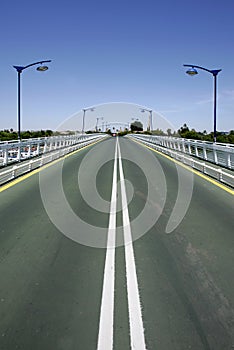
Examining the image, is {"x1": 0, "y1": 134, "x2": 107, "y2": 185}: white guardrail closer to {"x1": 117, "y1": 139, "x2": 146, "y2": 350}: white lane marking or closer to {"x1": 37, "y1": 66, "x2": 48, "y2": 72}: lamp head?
{"x1": 37, "y1": 66, "x2": 48, "y2": 72}: lamp head

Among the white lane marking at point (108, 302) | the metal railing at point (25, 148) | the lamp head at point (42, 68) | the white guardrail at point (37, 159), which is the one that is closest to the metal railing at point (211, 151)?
the white guardrail at point (37, 159)

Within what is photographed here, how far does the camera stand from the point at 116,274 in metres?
4.62

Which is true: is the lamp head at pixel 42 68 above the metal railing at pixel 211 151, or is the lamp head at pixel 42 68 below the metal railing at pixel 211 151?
above

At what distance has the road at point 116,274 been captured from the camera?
3.27 metres

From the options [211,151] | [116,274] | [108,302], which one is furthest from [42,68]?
[108,302]

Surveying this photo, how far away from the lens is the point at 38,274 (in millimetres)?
4555

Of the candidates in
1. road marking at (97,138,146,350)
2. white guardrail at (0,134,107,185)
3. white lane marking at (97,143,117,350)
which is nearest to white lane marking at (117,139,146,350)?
road marking at (97,138,146,350)

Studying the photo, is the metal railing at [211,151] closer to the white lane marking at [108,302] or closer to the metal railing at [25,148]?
the metal railing at [25,148]

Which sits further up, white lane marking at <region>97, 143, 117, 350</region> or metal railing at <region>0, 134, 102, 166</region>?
metal railing at <region>0, 134, 102, 166</region>

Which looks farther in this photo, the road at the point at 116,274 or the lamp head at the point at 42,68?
the lamp head at the point at 42,68

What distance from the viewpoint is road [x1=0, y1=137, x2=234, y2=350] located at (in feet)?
10.7

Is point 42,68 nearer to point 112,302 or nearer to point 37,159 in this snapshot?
point 37,159

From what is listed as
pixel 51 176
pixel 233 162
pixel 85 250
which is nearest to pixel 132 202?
pixel 85 250

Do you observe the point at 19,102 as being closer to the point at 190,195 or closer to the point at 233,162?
the point at 233,162
